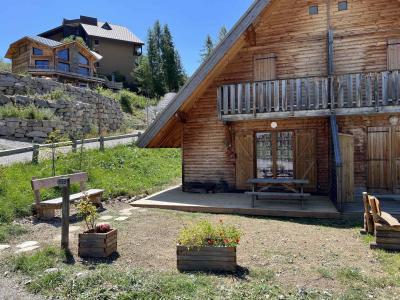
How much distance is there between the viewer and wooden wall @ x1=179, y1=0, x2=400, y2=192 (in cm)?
1169

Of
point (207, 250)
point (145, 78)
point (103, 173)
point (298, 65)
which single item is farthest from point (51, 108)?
point (145, 78)

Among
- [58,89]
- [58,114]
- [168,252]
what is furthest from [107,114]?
[168,252]

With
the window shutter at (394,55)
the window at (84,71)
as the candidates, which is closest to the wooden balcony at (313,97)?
the window shutter at (394,55)

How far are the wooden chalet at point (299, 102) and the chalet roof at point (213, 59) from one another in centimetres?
3

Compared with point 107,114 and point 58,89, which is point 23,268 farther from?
point 107,114

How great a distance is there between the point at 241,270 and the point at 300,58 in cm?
895

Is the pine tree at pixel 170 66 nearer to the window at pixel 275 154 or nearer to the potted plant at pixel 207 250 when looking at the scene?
the window at pixel 275 154

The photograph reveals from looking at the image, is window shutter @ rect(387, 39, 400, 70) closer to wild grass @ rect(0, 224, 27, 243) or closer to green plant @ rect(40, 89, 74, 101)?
wild grass @ rect(0, 224, 27, 243)

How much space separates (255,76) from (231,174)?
360 cm

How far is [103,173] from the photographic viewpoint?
45.3 ft

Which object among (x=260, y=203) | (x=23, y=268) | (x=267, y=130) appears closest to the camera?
(x=23, y=268)

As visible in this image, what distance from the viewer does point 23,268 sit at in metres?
5.77

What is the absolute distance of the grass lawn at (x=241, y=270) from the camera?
4.73 m

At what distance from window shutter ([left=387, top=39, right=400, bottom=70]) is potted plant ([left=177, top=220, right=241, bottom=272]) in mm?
8890
